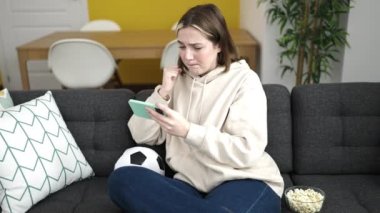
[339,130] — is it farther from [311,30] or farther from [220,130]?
[311,30]

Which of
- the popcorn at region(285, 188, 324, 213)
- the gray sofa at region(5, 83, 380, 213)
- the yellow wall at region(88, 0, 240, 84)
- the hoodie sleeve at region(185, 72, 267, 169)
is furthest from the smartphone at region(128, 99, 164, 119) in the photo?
the yellow wall at region(88, 0, 240, 84)

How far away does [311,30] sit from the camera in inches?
98.7

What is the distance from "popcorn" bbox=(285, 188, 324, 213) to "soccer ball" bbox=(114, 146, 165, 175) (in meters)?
0.52

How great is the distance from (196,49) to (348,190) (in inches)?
34.1

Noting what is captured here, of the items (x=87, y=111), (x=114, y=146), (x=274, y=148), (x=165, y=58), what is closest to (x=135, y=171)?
(x=114, y=146)

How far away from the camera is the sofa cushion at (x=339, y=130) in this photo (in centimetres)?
173

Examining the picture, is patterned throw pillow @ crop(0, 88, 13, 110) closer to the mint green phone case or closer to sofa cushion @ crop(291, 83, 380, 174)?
the mint green phone case

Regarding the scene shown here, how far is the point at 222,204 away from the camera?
1.28 meters

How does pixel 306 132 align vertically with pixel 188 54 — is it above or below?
below

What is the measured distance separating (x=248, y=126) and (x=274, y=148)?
40 centimetres

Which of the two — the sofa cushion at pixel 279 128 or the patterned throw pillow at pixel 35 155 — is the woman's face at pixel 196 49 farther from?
the patterned throw pillow at pixel 35 155

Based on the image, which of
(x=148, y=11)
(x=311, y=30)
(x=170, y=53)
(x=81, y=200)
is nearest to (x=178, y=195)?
(x=81, y=200)

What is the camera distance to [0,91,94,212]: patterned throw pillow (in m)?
1.45

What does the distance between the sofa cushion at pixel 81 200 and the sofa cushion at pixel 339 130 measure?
2.88ft
